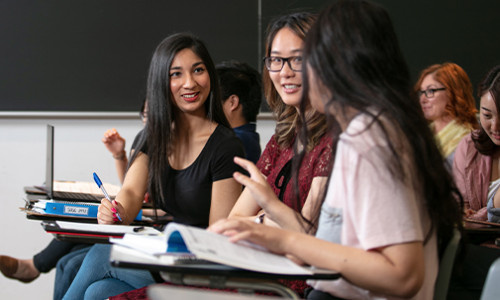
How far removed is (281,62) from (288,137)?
261mm

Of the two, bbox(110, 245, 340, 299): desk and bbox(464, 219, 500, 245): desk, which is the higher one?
bbox(110, 245, 340, 299): desk

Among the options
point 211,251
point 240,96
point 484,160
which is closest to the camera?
point 211,251

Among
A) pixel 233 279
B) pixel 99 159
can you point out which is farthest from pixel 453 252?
pixel 99 159

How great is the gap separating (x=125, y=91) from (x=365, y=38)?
282 cm

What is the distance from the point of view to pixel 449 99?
11.2 feet

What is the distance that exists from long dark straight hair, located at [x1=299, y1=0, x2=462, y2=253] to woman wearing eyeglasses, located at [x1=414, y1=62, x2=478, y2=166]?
227 cm

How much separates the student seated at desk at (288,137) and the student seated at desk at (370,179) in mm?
370

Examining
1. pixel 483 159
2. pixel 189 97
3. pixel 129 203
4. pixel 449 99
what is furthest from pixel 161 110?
pixel 449 99

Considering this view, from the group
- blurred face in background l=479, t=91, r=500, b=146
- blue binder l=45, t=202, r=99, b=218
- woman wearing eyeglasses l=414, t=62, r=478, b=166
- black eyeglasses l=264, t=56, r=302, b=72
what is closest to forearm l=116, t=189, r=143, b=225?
blue binder l=45, t=202, r=99, b=218

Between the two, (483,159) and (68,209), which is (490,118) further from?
(68,209)

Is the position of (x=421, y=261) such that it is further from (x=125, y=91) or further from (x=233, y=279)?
(x=125, y=91)

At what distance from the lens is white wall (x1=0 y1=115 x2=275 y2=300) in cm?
380

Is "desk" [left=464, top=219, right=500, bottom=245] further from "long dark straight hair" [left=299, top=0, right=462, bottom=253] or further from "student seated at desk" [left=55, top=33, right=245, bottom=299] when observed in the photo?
"student seated at desk" [left=55, top=33, right=245, bottom=299]

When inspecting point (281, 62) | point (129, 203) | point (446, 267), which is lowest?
point (129, 203)
